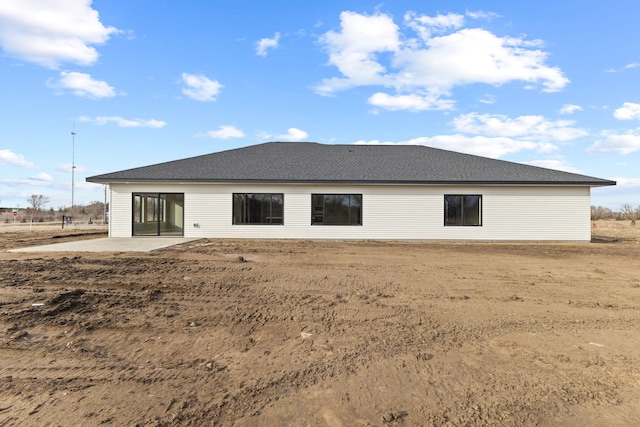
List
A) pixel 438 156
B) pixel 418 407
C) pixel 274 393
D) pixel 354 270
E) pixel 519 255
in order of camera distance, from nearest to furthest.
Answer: pixel 418 407, pixel 274 393, pixel 354 270, pixel 519 255, pixel 438 156

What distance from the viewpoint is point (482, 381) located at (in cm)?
313

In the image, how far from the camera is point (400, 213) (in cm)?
1584

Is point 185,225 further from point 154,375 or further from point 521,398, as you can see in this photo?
point 521,398

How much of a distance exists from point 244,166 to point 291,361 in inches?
Result: 579

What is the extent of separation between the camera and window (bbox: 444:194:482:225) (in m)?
15.9

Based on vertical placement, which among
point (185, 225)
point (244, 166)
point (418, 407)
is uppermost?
point (244, 166)

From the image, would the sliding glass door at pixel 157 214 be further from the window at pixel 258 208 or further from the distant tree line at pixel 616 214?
the distant tree line at pixel 616 214

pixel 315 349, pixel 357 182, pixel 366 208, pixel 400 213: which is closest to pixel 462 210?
pixel 400 213

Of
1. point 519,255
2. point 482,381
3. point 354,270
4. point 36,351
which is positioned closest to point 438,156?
point 519,255

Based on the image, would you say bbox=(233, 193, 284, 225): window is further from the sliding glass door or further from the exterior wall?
the sliding glass door

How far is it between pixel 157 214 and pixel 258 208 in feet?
16.4

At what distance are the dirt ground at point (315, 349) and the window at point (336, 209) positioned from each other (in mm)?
8208

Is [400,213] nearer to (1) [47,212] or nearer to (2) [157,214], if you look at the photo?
(2) [157,214]

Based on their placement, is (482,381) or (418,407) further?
(482,381)
